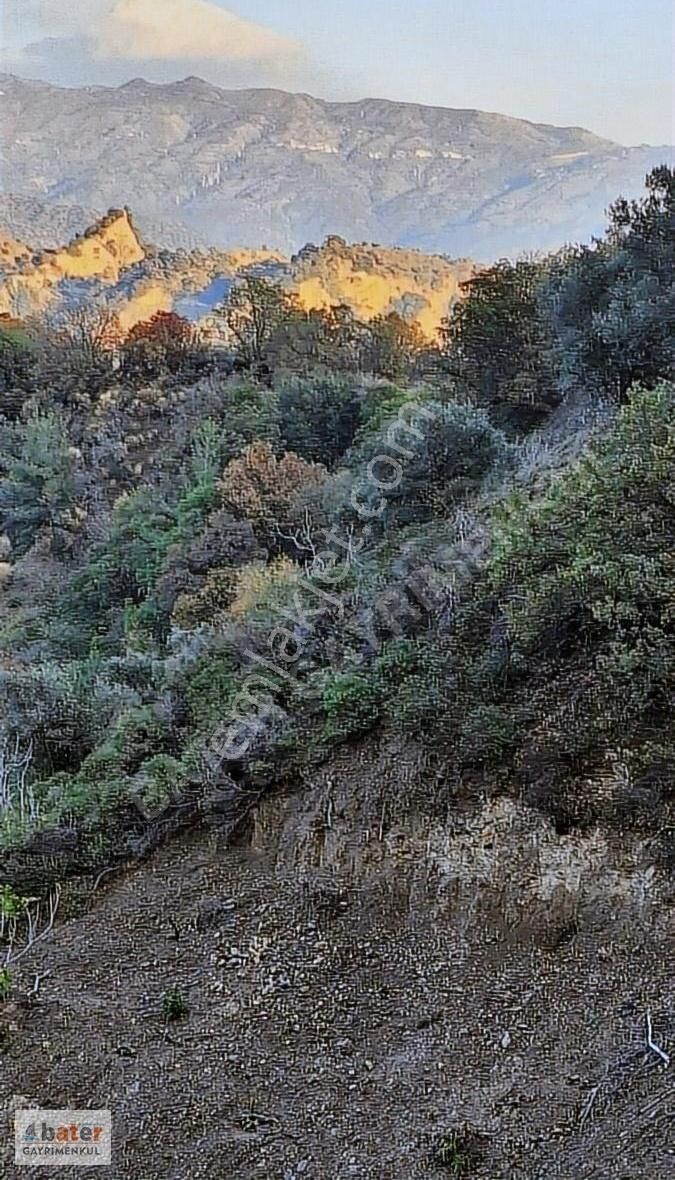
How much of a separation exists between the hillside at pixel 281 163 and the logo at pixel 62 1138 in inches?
2120

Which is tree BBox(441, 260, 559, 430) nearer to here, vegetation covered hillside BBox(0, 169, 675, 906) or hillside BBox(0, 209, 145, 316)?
vegetation covered hillside BBox(0, 169, 675, 906)

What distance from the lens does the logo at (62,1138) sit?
535 cm

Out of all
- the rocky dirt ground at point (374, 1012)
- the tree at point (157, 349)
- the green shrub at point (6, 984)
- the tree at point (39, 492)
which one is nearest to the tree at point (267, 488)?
the tree at point (39, 492)

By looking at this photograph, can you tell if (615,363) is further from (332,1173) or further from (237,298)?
(237,298)

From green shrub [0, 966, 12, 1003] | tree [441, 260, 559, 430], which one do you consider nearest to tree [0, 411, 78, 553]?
tree [441, 260, 559, 430]

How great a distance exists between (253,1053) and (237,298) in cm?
2330

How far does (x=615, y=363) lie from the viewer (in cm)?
1162

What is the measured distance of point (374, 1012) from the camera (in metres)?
5.96

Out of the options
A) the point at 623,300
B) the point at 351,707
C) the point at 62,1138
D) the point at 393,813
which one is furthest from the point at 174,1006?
the point at 623,300

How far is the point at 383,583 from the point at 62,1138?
18.8 feet

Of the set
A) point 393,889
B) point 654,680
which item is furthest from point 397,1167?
point 654,680

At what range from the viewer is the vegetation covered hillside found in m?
6.43

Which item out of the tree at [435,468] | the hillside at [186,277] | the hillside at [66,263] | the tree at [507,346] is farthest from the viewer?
the hillside at [66,263]

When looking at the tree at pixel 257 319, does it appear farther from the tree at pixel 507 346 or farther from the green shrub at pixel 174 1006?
the green shrub at pixel 174 1006
